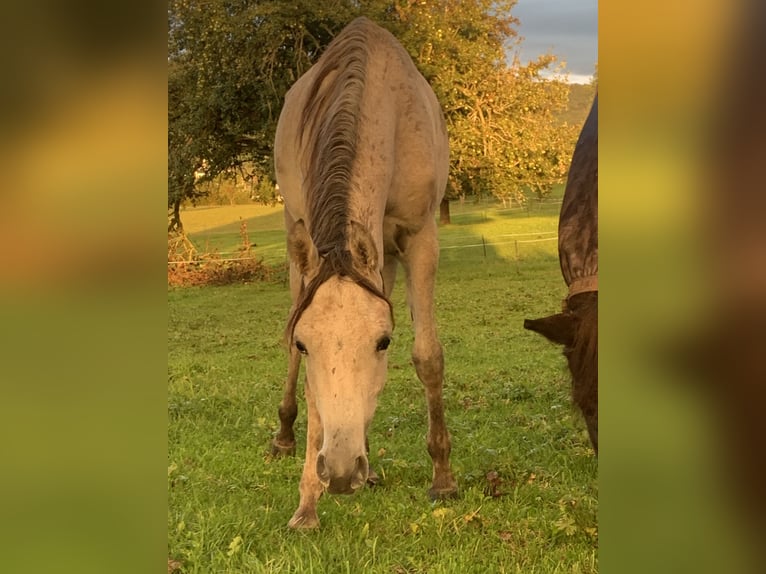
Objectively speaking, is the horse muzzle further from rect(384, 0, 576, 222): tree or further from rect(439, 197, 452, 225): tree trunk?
rect(439, 197, 452, 225): tree trunk

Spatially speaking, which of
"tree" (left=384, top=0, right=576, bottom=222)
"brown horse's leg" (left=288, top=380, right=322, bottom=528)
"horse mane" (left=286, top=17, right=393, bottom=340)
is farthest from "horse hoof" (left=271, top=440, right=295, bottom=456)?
"tree" (left=384, top=0, right=576, bottom=222)

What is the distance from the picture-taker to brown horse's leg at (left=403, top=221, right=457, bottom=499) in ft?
12.3

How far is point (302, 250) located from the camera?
2561mm

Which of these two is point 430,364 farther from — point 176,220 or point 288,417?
point 176,220

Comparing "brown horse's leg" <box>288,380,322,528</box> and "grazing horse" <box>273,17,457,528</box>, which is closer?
"grazing horse" <box>273,17,457,528</box>

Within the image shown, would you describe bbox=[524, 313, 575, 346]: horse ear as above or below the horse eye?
above

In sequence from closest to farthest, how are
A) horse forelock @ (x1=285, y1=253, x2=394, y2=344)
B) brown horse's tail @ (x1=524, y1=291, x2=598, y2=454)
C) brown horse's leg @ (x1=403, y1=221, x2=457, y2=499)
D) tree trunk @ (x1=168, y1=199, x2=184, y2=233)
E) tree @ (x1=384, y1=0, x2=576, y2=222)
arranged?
1. brown horse's tail @ (x1=524, y1=291, x2=598, y2=454)
2. horse forelock @ (x1=285, y1=253, x2=394, y2=344)
3. brown horse's leg @ (x1=403, y1=221, x2=457, y2=499)
4. tree @ (x1=384, y1=0, x2=576, y2=222)
5. tree trunk @ (x1=168, y1=199, x2=184, y2=233)

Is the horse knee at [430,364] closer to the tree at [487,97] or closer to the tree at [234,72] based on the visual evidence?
the tree at [234,72]

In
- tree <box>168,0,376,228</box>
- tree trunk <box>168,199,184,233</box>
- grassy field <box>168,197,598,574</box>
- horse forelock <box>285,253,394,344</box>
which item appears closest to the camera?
horse forelock <box>285,253,394,344</box>

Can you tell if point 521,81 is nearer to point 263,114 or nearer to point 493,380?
point 263,114

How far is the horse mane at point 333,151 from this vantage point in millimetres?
2480

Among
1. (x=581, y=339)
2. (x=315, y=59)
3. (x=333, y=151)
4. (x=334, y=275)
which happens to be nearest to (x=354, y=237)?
(x=334, y=275)

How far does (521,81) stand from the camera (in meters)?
12.7
